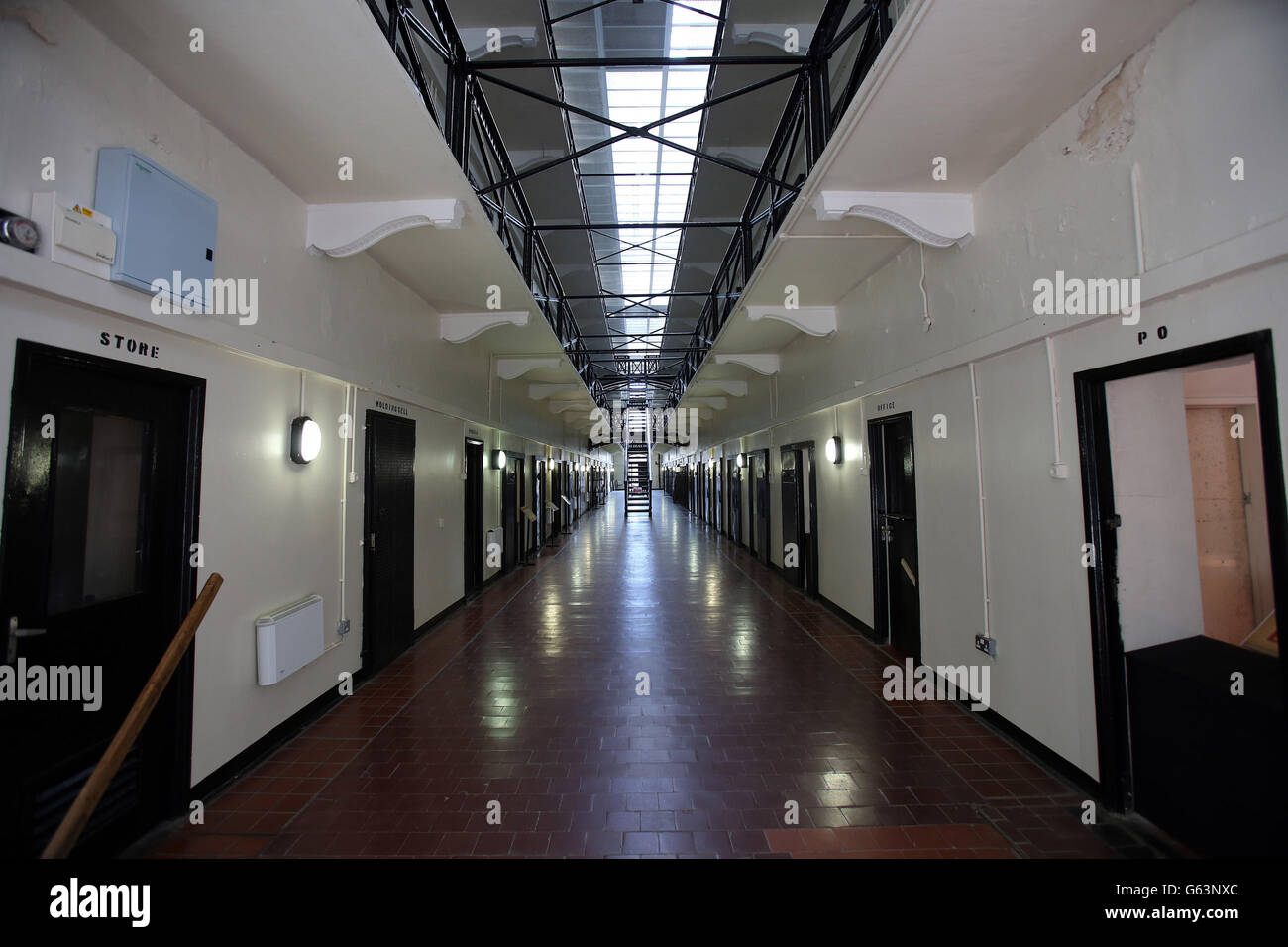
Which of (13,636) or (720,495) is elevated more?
(720,495)

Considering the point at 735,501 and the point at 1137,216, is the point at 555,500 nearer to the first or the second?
the point at 735,501

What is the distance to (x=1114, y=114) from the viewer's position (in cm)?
225

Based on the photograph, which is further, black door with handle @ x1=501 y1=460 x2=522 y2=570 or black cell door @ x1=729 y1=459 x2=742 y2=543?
black cell door @ x1=729 y1=459 x2=742 y2=543

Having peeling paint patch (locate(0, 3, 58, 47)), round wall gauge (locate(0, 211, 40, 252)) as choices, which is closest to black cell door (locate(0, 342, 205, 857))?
round wall gauge (locate(0, 211, 40, 252))

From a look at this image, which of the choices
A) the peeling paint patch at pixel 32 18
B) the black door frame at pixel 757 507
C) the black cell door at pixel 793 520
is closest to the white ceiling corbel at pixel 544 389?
the black door frame at pixel 757 507

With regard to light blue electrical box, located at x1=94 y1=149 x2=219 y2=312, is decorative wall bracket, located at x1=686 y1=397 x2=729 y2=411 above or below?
above

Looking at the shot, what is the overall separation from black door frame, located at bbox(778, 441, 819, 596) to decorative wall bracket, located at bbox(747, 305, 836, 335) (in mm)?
Result: 1478

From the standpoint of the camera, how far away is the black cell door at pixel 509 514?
824 cm

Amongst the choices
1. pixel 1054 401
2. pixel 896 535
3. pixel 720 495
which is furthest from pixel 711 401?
pixel 1054 401

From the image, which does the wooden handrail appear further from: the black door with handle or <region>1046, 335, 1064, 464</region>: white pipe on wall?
the black door with handle

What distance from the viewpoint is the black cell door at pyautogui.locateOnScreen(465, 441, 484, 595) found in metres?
6.69

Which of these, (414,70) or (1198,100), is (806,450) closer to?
(1198,100)

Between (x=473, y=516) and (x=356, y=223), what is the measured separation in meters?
4.19
